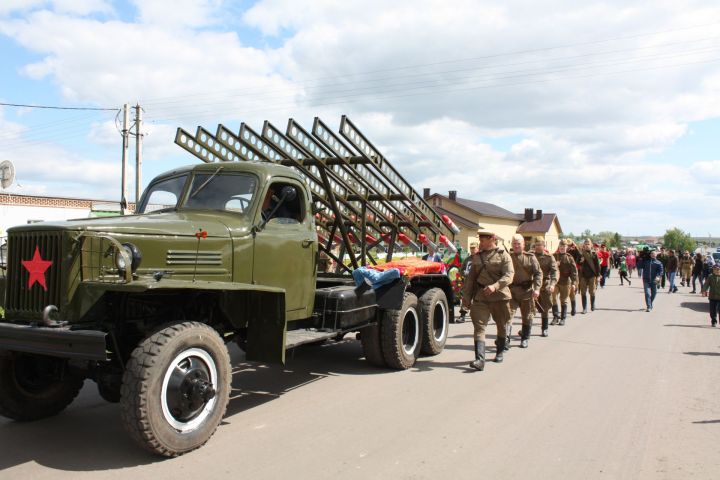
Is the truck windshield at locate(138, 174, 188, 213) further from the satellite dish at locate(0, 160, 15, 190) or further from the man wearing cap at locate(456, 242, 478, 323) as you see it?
the satellite dish at locate(0, 160, 15, 190)

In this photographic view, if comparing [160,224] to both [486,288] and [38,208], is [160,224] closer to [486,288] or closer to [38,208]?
[486,288]

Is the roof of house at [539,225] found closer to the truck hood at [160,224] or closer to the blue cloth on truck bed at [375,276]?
the blue cloth on truck bed at [375,276]

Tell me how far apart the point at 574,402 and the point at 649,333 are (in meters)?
5.36

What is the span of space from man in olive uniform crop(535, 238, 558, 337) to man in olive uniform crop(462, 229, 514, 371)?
2.42m

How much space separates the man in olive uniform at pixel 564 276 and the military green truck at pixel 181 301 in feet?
16.3

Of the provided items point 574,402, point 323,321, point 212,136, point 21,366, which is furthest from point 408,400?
point 212,136

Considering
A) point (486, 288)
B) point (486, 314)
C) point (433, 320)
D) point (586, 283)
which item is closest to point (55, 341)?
point (486, 288)

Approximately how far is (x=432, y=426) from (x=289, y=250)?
211 cm

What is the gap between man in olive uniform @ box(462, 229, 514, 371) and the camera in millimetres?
6980

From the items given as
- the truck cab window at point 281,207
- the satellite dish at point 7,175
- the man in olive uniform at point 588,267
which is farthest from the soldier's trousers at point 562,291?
the satellite dish at point 7,175

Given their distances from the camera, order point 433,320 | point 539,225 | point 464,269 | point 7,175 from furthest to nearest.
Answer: point 539,225, point 7,175, point 464,269, point 433,320

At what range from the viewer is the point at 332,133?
290 inches

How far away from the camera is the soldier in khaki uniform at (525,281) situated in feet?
27.0

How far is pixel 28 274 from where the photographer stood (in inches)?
162
